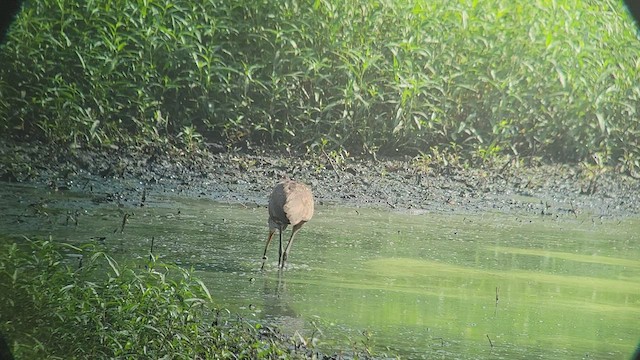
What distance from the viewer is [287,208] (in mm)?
4906

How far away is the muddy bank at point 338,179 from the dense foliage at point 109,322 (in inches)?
79.6

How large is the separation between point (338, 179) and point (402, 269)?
1.66 metres

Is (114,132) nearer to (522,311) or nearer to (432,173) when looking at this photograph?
(432,173)

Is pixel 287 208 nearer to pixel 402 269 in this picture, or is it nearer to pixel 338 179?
pixel 402 269

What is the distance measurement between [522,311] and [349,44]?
361cm

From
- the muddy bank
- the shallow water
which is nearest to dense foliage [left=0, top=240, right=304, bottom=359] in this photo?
the shallow water

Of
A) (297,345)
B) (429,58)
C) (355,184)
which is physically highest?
(429,58)

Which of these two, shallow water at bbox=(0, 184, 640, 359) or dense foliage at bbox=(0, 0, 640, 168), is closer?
shallow water at bbox=(0, 184, 640, 359)

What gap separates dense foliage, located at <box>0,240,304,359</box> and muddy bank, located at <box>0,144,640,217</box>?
202 centimetres

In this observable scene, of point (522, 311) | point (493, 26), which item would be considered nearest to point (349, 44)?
point (493, 26)

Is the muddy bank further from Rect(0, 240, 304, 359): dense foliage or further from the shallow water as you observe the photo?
Rect(0, 240, 304, 359): dense foliage

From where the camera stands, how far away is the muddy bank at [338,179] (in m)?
6.20

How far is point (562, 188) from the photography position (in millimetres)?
7340

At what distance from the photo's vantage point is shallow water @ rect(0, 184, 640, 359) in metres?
4.24
